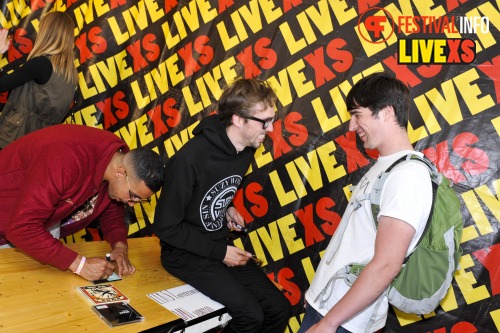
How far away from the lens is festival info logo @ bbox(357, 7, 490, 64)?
2311 millimetres

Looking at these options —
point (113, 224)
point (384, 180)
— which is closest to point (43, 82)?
point (113, 224)

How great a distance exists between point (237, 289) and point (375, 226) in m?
0.86

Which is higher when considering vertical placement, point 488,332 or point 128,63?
point 128,63

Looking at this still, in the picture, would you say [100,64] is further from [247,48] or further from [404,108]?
[404,108]

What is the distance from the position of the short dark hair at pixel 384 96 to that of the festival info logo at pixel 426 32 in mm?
975

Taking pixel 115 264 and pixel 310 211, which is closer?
pixel 115 264

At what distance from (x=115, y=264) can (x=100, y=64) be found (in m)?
1.63

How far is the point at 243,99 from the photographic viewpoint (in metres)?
2.04

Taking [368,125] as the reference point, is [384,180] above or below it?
below

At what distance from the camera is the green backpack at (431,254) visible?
1.43 m

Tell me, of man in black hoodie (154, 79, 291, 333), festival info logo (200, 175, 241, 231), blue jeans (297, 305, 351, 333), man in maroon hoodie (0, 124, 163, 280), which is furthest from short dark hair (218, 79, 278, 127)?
blue jeans (297, 305, 351, 333)

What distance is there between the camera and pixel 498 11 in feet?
7.41

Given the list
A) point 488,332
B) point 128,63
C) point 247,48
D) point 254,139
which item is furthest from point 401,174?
point 128,63

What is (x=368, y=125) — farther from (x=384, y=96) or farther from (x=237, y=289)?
(x=237, y=289)
